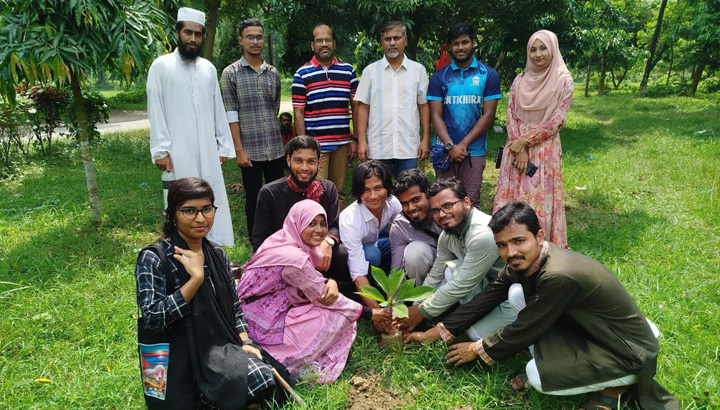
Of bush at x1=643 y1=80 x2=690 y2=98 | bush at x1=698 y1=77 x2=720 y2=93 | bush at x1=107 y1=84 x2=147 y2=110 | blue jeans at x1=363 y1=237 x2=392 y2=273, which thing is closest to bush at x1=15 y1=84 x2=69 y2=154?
blue jeans at x1=363 y1=237 x2=392 y2=273

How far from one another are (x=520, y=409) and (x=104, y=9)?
457 cm

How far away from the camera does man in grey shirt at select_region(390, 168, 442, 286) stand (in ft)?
10.4

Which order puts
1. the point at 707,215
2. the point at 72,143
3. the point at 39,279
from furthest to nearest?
the point at 72,143
the point at 707,215
the point at 39,279

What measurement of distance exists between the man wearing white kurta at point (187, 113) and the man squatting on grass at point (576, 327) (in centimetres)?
279

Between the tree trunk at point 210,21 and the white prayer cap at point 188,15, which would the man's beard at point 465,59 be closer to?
the white prayer cap at point 188,15

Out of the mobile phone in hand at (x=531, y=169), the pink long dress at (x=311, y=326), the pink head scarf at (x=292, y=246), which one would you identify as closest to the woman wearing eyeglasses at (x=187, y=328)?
the pink long dress at (x=311, y=326)

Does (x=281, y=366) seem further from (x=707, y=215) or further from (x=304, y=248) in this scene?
(x=707, y=215)

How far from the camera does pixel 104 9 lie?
421cm

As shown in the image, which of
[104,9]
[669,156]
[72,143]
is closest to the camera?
[104,9]

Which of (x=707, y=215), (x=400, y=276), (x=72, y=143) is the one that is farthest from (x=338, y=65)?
(x=72, y=143)

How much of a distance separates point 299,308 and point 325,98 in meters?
2.23

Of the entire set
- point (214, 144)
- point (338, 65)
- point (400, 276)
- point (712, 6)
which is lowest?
point (400, 276)

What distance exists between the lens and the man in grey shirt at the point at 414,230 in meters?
3.17

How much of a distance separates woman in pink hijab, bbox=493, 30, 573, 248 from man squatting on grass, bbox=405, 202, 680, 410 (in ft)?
5.09
